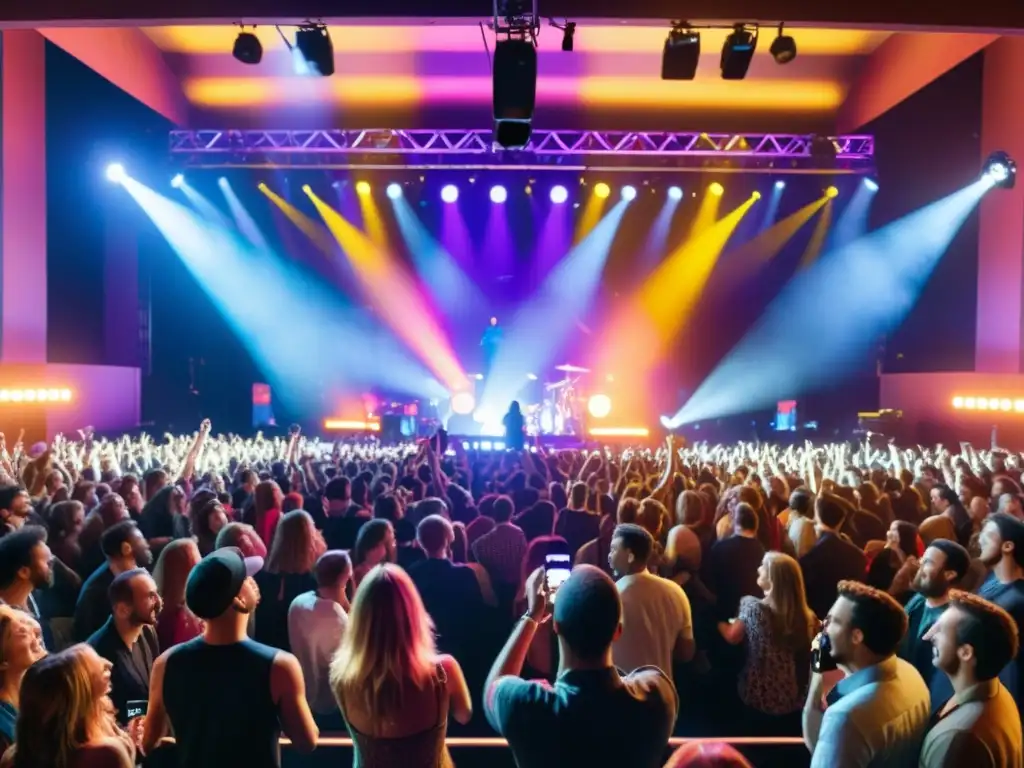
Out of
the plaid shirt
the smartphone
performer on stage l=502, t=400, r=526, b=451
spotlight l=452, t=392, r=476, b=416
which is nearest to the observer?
the smartphone

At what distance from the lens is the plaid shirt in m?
4.65

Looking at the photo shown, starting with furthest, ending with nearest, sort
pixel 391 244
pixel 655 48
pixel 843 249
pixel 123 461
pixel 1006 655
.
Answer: pixel 391 244, pixel 843 249, pixel 655 48, pixel 123 461, pixel 1006 655

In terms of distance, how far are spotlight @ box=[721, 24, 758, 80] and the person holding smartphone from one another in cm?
489

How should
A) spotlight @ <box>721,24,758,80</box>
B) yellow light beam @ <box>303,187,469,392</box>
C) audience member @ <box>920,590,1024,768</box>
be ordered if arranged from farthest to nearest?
yellow light beam @ <box>303,187,469,392</box>
spotlight @ <box>721,24,758,80</box>
audience member @ <box>920,590,1024,768</box>

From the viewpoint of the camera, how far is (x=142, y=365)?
14266 millimetres

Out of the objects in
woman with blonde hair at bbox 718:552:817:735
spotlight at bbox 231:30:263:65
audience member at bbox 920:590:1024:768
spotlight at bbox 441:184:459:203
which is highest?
spotlight at bbox 441:184:459:203

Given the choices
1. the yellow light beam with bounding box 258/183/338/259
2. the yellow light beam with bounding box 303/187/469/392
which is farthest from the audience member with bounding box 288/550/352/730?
the yellow light beam with bounding box 303/187/469/392

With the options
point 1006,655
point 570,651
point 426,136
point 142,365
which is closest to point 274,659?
point 570,651

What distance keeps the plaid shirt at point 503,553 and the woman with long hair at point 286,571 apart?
109 cm

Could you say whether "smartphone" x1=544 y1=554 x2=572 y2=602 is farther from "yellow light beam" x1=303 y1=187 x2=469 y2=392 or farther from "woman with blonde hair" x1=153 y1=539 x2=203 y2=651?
"yellow light beam" x1=303 y1=187 x2=469 y2=392

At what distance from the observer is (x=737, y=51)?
6398mm

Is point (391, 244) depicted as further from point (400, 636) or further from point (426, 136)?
point (400, 636)

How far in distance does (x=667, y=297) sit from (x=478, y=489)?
9.52 m

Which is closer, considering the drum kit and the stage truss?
the stage truss
